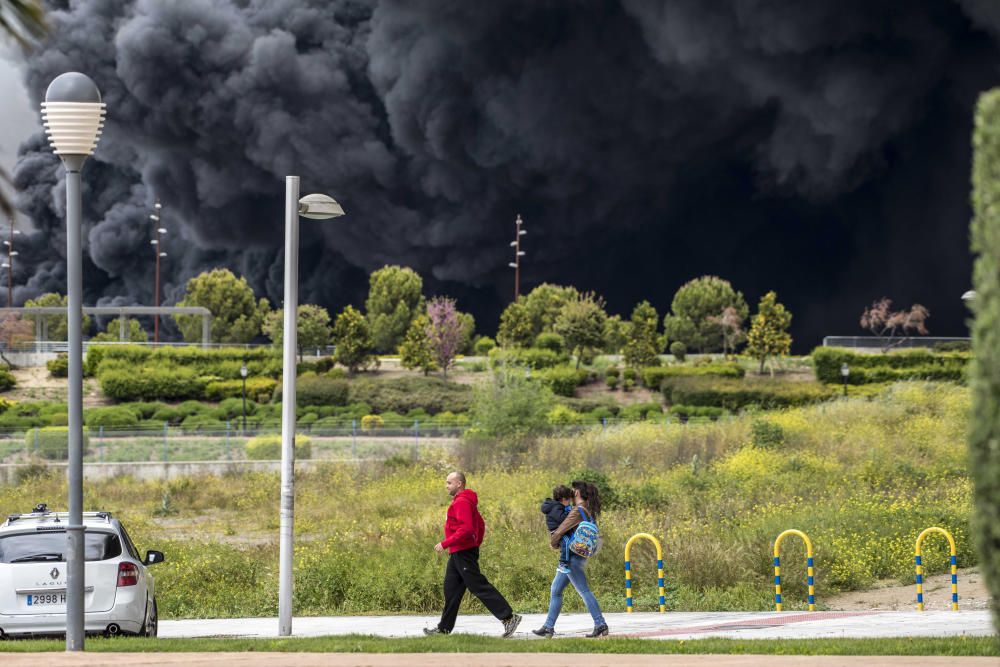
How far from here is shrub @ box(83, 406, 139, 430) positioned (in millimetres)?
51547

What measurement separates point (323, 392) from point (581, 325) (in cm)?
1541

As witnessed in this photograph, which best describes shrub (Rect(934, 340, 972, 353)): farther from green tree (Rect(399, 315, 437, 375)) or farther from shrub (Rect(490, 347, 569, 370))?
green tree (Rect(399, 315, 437, 375))

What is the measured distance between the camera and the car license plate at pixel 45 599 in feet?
40.7

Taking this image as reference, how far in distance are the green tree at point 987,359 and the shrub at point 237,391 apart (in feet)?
183

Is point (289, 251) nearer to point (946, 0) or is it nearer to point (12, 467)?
point (12, 467)

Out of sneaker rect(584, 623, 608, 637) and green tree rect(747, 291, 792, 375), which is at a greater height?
green tree rect(747, 291, 792, 375)

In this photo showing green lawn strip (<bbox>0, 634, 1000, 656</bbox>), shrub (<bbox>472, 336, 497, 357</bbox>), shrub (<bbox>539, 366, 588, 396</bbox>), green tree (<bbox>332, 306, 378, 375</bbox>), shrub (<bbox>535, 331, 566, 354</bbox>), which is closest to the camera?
green lawn strip (<bbox>0, 634, 1000, 656</bbox>)

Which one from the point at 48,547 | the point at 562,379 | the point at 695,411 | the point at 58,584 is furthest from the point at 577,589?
the point at 562,379

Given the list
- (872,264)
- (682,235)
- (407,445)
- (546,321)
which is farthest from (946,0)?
(407,445)

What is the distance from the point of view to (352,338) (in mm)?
65625

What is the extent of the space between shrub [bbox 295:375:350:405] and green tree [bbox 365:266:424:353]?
21.1 m

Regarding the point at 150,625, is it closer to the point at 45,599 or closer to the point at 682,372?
the point at 45,599

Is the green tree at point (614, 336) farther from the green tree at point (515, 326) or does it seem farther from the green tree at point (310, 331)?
the green tree at point (310, 331)

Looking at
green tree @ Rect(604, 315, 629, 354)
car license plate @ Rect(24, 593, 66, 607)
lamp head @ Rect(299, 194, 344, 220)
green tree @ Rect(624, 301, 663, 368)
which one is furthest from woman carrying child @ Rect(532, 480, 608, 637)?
green tree @ Rect(604, 315, 629, 354)
